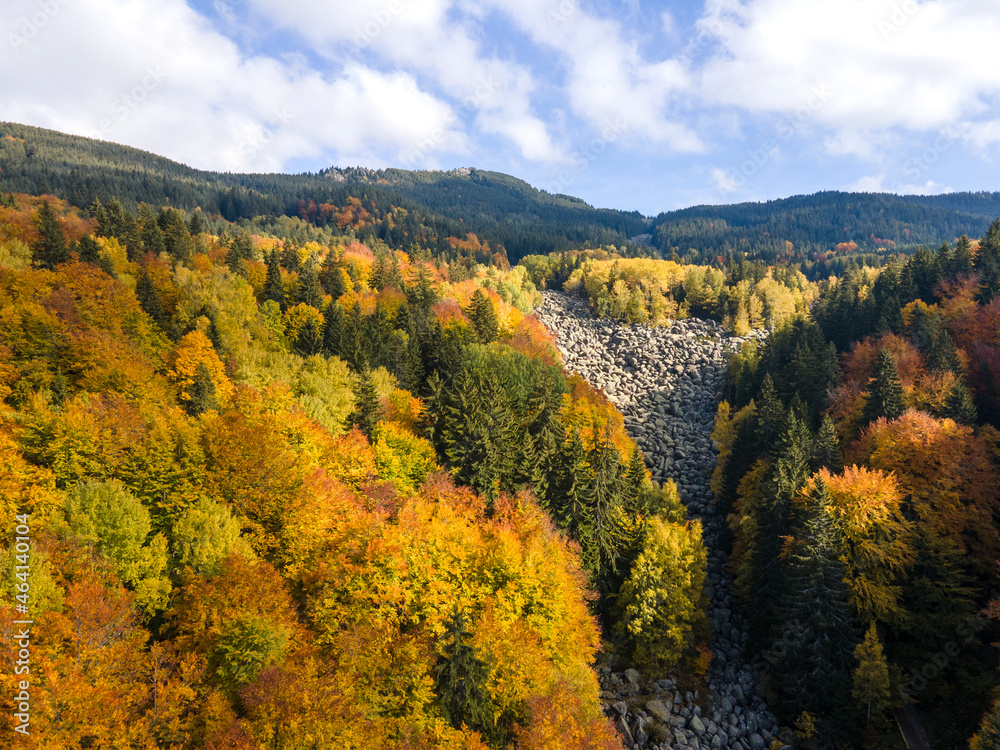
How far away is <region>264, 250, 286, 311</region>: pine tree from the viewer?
67250 millimetres

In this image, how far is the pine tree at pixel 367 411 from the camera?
49.7 meters

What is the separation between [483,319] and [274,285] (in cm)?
3077

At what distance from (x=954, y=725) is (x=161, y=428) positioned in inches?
2299

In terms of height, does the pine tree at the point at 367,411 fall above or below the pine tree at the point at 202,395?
below

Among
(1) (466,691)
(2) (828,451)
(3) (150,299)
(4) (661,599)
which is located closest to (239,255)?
(3) (150,299)

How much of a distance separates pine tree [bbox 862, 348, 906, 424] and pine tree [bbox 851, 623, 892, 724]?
26.4m

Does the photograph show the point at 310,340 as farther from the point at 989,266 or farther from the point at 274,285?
the point at 989,266

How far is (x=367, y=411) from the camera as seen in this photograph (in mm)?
50125

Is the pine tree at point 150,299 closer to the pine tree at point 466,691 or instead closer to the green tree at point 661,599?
the pine tree at point 466,691

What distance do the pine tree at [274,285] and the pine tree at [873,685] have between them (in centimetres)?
7032

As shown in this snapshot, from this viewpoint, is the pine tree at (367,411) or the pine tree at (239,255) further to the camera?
the pine tree at (239,255)

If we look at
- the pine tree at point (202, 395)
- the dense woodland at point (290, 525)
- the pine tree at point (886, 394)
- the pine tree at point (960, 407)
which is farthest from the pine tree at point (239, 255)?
the pine tree at point (960, 407)

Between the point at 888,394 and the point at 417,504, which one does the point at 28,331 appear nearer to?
the point at 417,504

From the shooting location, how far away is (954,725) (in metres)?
32.1
